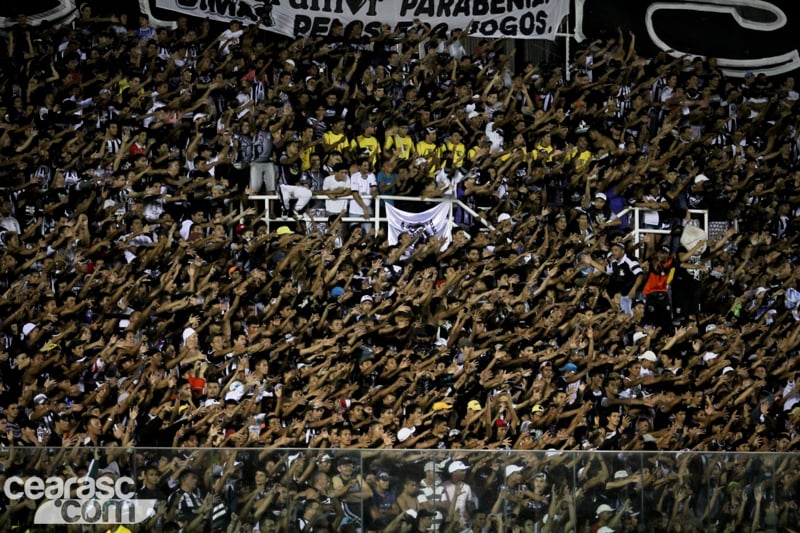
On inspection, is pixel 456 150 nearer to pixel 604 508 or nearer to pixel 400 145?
pixel 400 145

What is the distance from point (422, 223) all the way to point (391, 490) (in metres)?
7.71

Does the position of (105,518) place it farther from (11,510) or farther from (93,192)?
(93,192)

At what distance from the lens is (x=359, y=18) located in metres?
A: 21.5

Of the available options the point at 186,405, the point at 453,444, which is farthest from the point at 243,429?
the point at 453,444

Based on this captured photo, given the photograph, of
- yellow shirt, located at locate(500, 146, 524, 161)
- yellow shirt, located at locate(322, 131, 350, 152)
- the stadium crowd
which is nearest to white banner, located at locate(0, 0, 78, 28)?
the stadium crowd

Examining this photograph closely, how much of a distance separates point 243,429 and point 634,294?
6552mm

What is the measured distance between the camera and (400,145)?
20219mm

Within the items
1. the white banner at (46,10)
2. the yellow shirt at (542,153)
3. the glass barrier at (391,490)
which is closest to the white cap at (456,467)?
the glass barrier at (391,490)

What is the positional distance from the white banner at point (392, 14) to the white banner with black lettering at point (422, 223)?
11.4ft

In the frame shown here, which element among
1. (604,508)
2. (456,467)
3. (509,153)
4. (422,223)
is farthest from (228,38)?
(604,508)

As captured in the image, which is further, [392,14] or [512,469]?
[392,14]

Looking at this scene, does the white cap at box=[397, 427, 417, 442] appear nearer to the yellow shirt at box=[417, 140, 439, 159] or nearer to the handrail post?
the handrail post

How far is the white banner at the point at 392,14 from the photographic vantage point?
21047 mm

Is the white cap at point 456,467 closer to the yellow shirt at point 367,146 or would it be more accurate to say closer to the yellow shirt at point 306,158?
the yellow shirt at point 306,158
